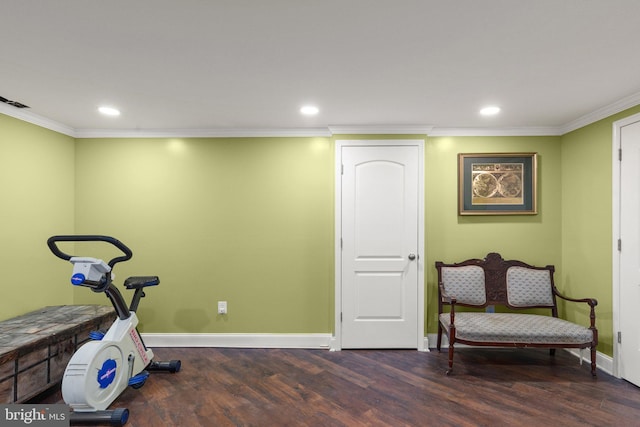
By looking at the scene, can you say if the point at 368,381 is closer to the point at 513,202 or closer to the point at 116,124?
the point at 513,202

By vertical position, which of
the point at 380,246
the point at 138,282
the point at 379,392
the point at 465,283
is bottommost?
the point at 379,392

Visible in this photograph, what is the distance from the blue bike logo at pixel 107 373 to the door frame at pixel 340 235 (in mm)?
1913

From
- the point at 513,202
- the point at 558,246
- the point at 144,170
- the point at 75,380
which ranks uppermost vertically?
the point at 144,170

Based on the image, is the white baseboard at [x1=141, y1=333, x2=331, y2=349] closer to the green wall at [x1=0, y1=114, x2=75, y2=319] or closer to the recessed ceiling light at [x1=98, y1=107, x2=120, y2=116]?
the green wall at [x1=0, y1=114, x2=75, y2=319]

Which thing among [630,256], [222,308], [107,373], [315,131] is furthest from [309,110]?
[630,256]

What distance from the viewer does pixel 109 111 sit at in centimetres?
281

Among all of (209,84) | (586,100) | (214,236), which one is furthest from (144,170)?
(586,100)

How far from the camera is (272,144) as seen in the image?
11.1 ft

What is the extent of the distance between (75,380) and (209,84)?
2.15 metres

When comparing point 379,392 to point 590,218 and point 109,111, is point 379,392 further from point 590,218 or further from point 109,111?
point 109,111

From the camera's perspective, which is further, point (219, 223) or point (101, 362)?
point (219, 223)

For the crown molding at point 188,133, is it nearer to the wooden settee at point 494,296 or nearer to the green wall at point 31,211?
the green wall at point 31,211

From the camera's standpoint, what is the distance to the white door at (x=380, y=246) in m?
3.24

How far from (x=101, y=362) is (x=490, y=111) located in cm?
362
